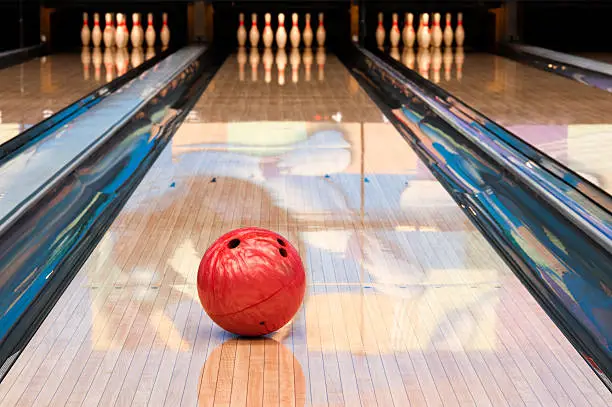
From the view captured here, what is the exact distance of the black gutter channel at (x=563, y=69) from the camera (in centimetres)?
514

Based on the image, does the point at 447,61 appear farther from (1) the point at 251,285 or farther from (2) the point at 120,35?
(1) the point at 251,285

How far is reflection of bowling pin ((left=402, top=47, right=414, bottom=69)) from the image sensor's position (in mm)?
6304

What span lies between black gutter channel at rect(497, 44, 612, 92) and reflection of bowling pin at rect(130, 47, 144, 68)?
8.68 ft

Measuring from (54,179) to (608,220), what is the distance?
61.8 inches

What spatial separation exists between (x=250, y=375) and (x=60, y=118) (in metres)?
2.70

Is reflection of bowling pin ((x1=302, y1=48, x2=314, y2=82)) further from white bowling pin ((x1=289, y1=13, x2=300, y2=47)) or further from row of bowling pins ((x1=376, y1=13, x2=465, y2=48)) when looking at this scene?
row of bowling pins ((x1=376, y1=13, x2=465, y2=48))

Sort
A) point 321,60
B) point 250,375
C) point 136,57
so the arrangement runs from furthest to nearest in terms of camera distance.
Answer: point 321,60
point 136,57
point 250,375

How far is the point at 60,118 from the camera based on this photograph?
404cm

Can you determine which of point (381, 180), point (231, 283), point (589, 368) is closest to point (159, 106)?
point (381, 180)

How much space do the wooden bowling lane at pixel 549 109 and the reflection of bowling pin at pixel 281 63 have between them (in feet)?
3.49

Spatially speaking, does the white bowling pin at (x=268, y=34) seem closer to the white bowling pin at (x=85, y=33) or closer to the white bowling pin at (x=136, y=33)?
the white bowling pin at (x=136, y=33)

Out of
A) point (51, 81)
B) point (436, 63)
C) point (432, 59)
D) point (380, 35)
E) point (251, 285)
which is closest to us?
point (251, 285)

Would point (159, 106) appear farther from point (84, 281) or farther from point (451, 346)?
point (451, 346)

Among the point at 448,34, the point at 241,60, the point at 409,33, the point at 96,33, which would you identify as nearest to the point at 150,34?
the point at 96,33
